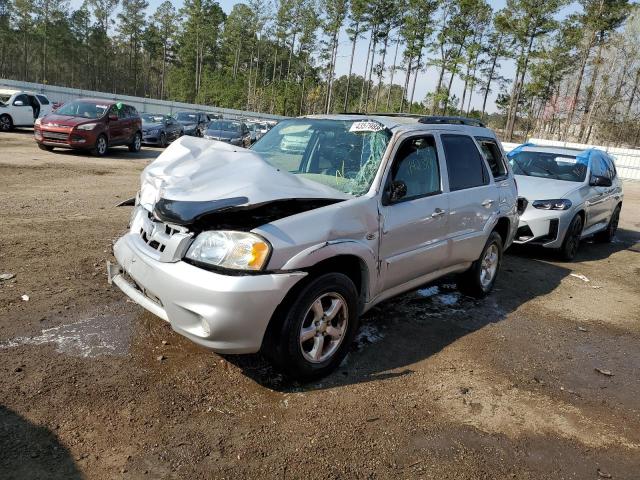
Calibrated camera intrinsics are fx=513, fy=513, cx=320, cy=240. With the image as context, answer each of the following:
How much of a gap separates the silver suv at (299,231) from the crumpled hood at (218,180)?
0.01 meters

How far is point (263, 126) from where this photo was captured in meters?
28.7

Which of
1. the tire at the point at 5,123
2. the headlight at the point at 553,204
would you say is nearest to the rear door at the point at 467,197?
the headlight at the point at 553,204

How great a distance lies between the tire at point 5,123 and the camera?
20.0 metres

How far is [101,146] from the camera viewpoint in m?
15.4

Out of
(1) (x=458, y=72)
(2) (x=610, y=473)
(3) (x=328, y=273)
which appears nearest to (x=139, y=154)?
(3) (x=328, y=273)

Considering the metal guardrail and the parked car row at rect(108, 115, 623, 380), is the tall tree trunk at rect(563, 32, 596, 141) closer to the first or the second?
the metal guardrail

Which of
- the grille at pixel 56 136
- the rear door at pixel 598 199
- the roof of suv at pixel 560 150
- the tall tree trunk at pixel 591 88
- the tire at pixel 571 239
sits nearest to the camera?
the tire at pixel 571 239

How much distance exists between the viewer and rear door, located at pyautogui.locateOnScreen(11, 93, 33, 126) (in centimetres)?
2023

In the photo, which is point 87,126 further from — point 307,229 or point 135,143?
point 307,229

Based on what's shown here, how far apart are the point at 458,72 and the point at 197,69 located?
3786cm

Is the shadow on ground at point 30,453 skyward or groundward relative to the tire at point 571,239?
groundward

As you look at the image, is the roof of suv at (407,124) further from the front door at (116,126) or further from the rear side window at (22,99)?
the rear side window at (22,99)

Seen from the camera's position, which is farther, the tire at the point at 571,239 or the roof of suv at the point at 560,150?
the roof of suv at the point at 560,150

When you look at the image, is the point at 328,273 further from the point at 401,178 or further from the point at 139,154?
the point at 139,154
